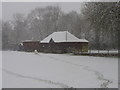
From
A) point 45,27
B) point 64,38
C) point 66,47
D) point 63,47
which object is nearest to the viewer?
point 66,47

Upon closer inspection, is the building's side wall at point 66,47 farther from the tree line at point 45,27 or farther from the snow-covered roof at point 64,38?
the tree line at point 45,27

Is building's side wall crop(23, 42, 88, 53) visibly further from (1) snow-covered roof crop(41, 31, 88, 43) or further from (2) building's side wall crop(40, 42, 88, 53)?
(1) snow-covered roof crop(41, 31, 88, 43)

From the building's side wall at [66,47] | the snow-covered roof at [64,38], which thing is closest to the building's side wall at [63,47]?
the building's side wall at [66,47]

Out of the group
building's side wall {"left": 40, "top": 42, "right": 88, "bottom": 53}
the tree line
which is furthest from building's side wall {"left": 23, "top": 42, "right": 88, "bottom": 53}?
the tree line

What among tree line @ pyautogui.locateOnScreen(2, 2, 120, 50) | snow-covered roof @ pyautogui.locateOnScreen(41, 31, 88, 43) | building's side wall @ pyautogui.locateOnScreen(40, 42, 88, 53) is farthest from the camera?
tree line @ pyautogui.locateOnScreen(2, 2, 120, 50)

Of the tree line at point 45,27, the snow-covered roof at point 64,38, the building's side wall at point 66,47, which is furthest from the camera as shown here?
the tree line at point 45,27

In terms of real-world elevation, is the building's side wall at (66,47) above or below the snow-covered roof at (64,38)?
below

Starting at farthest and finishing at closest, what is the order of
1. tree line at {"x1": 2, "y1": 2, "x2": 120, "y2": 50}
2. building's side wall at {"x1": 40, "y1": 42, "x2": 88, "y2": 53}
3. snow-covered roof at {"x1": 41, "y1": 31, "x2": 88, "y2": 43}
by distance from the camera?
1. tree line at {"x1": 2, "y1": 2, "x2": 120, "y2": 50}
2. snow-covered roof at {"x1": 41, "y1": 31, "x2": 88, "y2": 43}
3. building's side wall at {"x1": 40, "y1": 42, "x2": 88, "y2": 53}

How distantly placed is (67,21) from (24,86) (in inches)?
2251

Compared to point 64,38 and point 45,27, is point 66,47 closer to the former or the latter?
point 64,38

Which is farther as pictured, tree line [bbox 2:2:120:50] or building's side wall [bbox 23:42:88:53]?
tree line [bbox 2:2:120:50]

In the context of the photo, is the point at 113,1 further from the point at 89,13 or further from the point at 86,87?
the point at 86,87

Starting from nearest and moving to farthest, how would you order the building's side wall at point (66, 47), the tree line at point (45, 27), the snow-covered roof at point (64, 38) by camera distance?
the building's side wall at point (66, 47), the snow-covered roof at point (64, 38), the tree line at point (45, 27)

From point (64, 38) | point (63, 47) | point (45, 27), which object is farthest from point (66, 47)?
point (45, 27)
